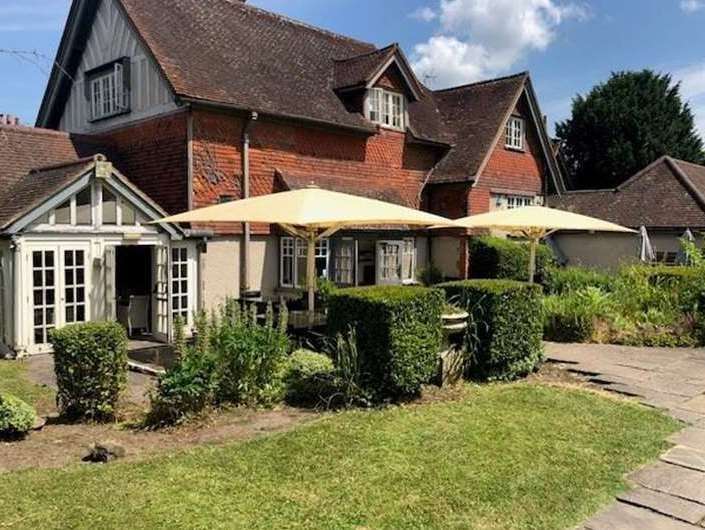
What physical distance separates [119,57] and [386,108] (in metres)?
8.18

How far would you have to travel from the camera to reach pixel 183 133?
14836 millimetres

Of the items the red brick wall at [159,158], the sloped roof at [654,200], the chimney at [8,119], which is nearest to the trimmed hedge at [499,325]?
the red brick wall at [159,158]

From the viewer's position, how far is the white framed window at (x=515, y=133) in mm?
22594

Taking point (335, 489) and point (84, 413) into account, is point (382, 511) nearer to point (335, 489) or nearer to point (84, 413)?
point (335, 489)

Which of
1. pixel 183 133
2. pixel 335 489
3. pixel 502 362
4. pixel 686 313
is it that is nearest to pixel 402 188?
pixel 183 133

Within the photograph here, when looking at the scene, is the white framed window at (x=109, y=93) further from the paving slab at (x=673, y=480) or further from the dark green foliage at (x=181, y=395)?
the paving slab at (x=673, y=480)

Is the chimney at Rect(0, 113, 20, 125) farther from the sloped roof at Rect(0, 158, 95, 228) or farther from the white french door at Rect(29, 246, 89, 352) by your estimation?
the white french door at Rect(29, 246, 89, 352)


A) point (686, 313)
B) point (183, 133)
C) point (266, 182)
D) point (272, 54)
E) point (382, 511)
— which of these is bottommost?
point (382, 511)

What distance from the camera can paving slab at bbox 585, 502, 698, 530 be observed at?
454 centimetres

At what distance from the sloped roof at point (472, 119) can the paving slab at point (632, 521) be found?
16.0 m

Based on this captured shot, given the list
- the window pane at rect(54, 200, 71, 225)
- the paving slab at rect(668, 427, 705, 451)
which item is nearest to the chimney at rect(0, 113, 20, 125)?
the window pane at rect(54, 200, 71, 225)

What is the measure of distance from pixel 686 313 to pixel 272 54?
13344 mm

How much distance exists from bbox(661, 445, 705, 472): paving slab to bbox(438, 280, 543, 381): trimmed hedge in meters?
2.92

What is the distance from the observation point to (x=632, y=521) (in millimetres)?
4629
